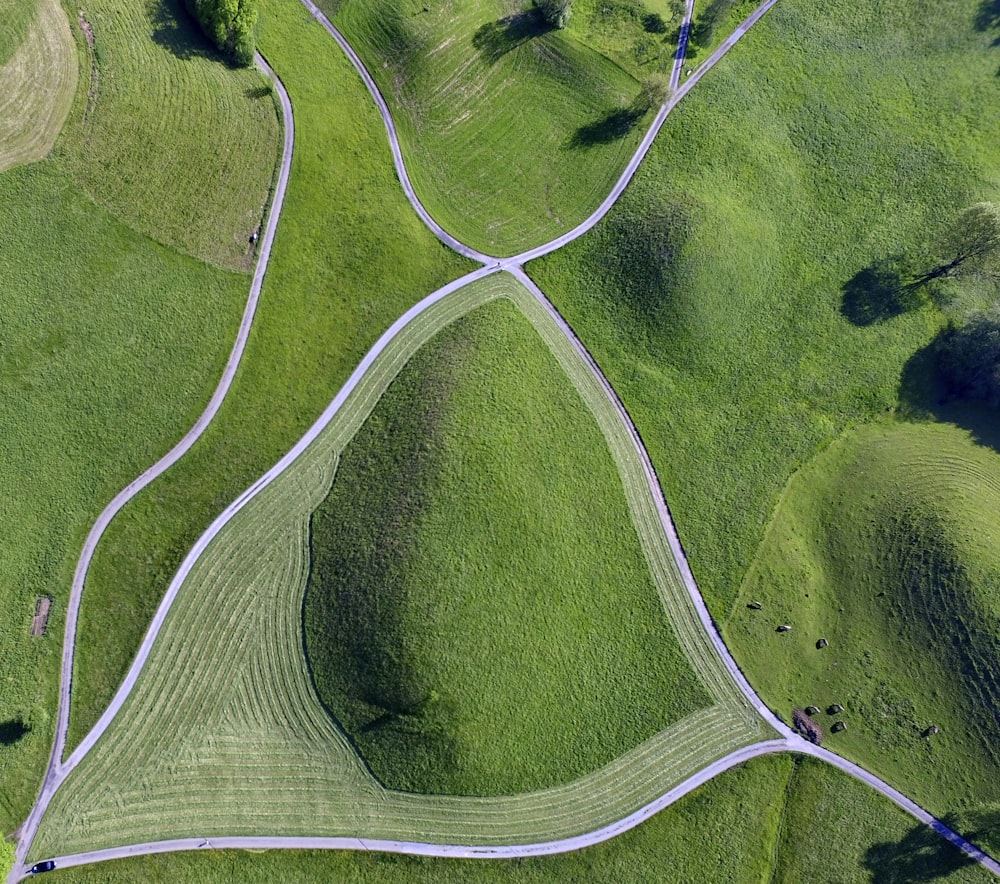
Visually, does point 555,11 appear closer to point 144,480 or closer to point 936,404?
point 936,404

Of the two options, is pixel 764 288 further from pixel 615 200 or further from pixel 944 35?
pixel 944 35

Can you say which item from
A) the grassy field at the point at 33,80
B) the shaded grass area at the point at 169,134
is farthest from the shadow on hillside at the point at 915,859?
the grassy field at the point at 33,80

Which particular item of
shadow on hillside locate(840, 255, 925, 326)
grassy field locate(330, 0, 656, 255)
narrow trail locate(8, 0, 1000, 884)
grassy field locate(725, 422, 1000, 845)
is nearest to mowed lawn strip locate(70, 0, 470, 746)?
narrow trail locate(8, 0, 1000, 884)

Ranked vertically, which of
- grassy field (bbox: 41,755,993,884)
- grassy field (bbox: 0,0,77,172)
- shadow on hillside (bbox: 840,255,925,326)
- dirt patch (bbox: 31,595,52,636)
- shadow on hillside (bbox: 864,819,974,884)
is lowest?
shadow on hillside (bbox: 864,819,974,884)

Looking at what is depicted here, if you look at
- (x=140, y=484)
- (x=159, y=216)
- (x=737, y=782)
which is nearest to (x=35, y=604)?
(x=140, y=484)

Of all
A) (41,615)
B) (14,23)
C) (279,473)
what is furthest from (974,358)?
(14,23)

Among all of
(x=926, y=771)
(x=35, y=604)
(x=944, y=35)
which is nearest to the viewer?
(x=35, y=604)

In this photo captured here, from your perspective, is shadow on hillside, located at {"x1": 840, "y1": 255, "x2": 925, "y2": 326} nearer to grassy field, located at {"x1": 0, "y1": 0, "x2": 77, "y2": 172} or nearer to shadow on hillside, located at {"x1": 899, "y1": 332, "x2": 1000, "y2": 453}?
shadow on hillside, located at {"x1": 899, "y1": 332, "x2": 1000, "y2": 453}
